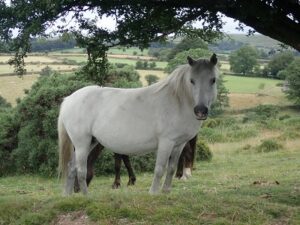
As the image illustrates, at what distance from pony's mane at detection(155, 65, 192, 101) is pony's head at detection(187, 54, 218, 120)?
0.51 ft

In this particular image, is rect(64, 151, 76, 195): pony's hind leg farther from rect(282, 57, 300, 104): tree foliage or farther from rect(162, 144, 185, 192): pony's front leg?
rect(282, 57, 300, 104): tree foliage

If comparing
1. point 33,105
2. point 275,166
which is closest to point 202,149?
point 275,166

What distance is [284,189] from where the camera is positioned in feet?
25.2

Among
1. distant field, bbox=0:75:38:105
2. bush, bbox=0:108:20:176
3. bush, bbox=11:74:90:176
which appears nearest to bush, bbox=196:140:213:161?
bush, bbox=11:74:90:176

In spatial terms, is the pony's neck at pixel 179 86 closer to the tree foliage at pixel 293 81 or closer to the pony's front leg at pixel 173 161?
the pony's front leg at pixel 173 161

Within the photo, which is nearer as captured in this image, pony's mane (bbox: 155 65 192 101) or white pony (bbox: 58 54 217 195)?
white pony (bbox: 58 54 217 195)

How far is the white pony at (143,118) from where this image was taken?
636 centimetres

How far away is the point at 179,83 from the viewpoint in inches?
262

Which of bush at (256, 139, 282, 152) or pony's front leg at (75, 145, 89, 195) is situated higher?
pony's front leg at (75, 145, 89, 195)

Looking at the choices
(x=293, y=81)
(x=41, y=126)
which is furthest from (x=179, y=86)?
(x=293, y=81)

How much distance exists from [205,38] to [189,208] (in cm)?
337

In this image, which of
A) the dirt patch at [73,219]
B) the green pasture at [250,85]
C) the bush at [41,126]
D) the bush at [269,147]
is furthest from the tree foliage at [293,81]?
the dirt patch at [73,219]

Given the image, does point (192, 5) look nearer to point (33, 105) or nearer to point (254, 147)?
point (33, 105)

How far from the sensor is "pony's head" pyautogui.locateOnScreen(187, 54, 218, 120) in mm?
6121
